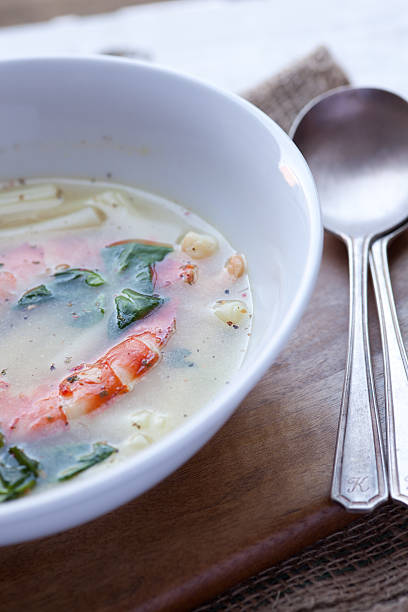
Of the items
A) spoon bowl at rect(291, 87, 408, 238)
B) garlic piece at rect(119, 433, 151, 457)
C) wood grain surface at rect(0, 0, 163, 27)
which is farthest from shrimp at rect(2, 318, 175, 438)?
wood grain surface at rect(0, 0, 163, 27)

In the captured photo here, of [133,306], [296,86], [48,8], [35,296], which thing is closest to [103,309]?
[133,306]

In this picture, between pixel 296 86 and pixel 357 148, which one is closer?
pixel 357 148

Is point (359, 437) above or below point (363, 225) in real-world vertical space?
below

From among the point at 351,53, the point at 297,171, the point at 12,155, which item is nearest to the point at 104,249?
the point at 12,155

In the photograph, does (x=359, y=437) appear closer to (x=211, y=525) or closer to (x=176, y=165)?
(x=211, y=525)

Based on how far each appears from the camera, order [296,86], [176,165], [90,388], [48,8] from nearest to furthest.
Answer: [90,388] → [176,165] → [296,86] → [48,8]

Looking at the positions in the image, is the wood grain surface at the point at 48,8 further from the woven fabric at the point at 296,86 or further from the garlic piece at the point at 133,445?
the garlic piece at the point at 133,445
